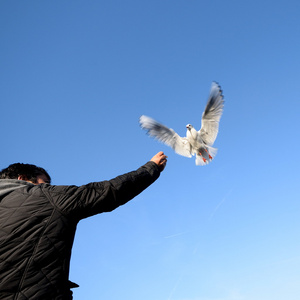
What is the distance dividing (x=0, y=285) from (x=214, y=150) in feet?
32.1

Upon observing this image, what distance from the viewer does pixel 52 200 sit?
6.91ft

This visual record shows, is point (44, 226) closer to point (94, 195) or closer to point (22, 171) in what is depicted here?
point (94, 195)

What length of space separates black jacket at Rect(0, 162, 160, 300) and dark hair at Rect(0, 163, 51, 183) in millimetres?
308

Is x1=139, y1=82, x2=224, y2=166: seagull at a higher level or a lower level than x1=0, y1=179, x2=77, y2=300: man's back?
higher

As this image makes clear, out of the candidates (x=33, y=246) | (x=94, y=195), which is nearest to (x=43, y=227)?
(x=33, y=246)

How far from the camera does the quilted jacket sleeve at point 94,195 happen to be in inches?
82.6

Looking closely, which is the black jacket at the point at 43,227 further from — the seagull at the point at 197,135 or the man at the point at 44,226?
the seagull at the point at 197,135

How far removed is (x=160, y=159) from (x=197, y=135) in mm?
8830

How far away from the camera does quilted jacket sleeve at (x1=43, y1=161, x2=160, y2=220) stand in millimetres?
2098

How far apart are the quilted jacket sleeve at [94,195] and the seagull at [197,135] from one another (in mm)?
8786

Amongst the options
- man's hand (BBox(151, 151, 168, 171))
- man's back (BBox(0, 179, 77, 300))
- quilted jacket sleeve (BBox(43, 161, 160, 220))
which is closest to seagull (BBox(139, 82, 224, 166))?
man's hand (BBox(151, 151, 168, 171))

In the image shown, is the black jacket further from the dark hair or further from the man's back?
the dark hair

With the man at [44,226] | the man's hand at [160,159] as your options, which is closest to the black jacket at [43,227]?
the man at [44,226]

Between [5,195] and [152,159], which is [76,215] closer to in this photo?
[5,195]
